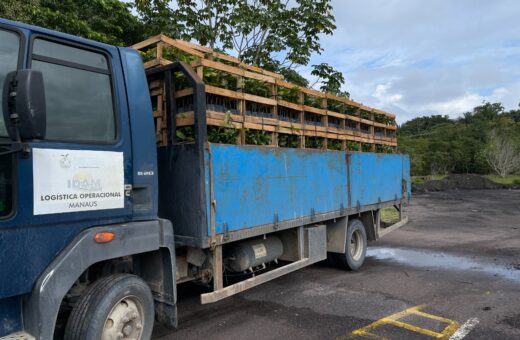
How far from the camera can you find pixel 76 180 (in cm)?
284

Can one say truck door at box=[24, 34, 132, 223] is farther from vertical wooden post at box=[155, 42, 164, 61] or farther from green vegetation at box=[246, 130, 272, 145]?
green vegetation at box=[246, 130, 272, 145]

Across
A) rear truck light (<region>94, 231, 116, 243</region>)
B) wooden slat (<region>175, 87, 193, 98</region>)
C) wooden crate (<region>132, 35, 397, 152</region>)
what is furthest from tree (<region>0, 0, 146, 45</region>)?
rear truck light (<region>94, 231, 116, 243</region>)

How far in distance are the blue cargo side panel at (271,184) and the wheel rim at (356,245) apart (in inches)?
46.7

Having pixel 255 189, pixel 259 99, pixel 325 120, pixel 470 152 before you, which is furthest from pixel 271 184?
pixel 470 152

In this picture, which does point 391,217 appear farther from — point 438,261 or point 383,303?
point 383,303

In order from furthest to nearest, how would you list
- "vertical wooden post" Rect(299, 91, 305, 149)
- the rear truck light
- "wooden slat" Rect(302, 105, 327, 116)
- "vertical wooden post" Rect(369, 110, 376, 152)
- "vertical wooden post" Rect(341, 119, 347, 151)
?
"vertical wooden post" Rect(369, 110, 376, 152) → "vertical wooden post" Rect(341, 119, 347, 151) → "wooden slat" Rect(302, 105, 327, 116) → "vertical wooden post" Rect(299, 91, 305, 149) → the rear truck light

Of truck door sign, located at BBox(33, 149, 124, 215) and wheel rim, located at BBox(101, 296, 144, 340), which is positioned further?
wheel rim, located at BBox(101, 296, 144, 340)

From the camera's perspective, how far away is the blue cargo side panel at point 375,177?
654 cm

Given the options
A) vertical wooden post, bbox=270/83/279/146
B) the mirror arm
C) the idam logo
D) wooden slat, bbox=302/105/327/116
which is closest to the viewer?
the mirror arm

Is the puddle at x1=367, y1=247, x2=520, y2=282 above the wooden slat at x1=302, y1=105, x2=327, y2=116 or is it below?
below

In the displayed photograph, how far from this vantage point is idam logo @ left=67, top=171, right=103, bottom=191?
2.82m

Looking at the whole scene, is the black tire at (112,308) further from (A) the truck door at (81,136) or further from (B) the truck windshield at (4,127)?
(B) the truck windshield at (4,127)

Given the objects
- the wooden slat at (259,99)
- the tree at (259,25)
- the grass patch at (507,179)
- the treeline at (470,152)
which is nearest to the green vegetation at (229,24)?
the tree at (259,25)

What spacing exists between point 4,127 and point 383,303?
4.58m
